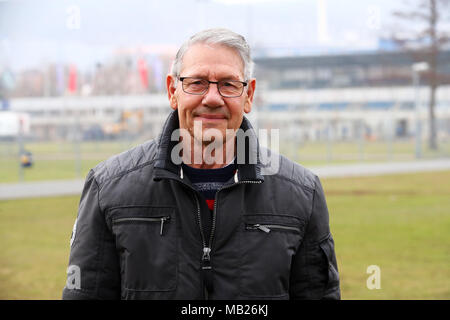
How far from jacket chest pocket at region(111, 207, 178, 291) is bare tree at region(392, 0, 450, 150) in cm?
3595

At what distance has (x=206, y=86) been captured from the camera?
7.29 feet

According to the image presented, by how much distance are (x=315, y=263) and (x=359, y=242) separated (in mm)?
6624

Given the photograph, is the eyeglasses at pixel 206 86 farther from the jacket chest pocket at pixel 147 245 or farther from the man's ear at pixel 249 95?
the jacket chest pocket at pixel 147 245

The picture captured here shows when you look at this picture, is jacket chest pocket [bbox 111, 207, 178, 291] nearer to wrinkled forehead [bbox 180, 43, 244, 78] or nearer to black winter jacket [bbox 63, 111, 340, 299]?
black winter jacket [bbox 63, 111, 340, 299]

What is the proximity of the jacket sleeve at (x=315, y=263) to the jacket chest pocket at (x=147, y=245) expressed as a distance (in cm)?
47

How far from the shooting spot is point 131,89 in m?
41.2

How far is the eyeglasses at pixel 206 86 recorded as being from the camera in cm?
221

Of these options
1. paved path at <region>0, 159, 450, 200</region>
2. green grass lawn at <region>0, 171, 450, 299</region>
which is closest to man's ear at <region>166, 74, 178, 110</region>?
green grass lawn at <region>0, 171, 450, 299</region>

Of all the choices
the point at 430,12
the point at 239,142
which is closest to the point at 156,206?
the point at 239,142

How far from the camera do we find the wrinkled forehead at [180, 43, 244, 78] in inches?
86.6

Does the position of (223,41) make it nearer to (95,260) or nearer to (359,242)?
(95,260)

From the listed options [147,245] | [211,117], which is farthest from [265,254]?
[211,117]

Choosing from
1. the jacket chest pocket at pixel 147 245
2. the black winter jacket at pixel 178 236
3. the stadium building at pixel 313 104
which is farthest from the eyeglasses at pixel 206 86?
the stadium building at pixel 313 104

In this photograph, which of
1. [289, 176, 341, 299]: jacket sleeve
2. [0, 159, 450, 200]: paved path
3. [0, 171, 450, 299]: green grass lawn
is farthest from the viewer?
[0, 159, 450, 200]: paved path
